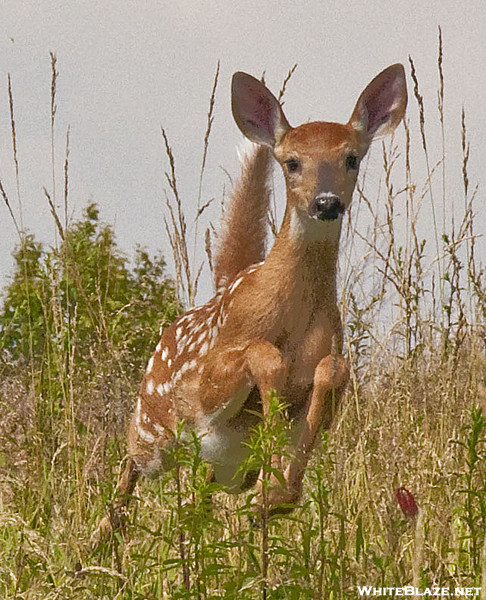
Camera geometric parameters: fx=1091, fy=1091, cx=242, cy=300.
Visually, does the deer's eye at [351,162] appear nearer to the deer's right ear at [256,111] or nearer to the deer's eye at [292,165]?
the deer's eye at [292,165]

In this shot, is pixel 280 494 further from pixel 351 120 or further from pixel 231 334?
pixel 351 120

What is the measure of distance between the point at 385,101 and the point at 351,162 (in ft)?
2.10

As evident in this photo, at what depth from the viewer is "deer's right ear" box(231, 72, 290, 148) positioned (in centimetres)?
449

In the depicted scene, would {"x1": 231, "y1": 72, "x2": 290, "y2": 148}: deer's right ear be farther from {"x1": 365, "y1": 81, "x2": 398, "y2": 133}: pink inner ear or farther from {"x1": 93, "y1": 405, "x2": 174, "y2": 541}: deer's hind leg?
{"x1": 93, "y1": 405, "x2": 174, "y2": 541}: deer's hind leg

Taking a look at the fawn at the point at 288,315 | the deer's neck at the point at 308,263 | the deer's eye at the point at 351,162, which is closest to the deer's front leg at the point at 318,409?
the fawn at the point at 288,315

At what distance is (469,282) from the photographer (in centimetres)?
528

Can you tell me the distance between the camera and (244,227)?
5039 mm

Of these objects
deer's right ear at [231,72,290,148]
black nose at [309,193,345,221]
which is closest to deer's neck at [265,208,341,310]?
black nose at [309,193,345,221]

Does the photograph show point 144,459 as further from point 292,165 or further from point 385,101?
point 385,101

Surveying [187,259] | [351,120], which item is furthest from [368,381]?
[351,120]

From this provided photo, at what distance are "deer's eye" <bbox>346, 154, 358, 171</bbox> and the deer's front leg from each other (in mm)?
770

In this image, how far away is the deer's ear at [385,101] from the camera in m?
4.64

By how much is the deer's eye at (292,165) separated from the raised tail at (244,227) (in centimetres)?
78

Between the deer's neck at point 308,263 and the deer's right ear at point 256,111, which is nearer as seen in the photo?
the deer's neck at point 308,263
